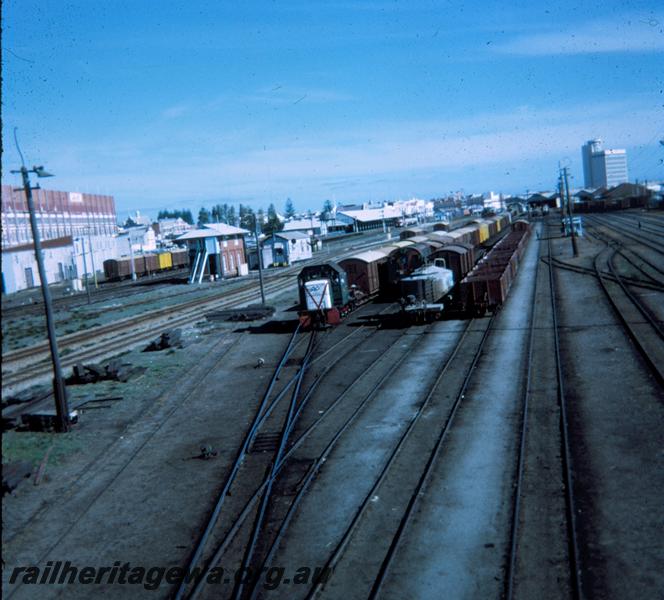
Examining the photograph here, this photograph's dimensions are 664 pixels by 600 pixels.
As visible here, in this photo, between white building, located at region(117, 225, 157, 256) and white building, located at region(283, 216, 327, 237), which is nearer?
white building, located at region(117, 225, 157, 256)

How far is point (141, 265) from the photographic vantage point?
87062 millimetres

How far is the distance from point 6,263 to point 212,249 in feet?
224

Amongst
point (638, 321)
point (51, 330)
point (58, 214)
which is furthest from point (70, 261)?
point (638, 321)

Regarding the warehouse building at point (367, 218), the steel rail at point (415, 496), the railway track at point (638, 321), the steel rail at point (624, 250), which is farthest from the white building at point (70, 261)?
the warehouse building at point (367, 218)

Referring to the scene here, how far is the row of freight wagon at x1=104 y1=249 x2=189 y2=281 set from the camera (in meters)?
84.1

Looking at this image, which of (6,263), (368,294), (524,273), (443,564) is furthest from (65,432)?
(524,273)

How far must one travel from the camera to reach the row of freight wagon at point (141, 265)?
84.1 metres

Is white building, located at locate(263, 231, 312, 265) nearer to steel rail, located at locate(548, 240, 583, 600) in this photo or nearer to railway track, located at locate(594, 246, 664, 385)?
railway track, located at locate(594, 246, 664, 385)

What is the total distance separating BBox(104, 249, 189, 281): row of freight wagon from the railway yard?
5488 cm

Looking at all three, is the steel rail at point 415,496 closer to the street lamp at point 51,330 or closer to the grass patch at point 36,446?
the grass patch at point 36,446

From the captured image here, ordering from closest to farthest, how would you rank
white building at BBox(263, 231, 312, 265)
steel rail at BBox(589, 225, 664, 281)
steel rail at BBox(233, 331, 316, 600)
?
steel rail at BBox(233, 331, 316, 600)
steel rail at BBox(589, 225, 664, 281)
white building at BBox(263, 231, 312, 265)

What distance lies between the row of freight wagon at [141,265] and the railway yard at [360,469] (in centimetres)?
5488

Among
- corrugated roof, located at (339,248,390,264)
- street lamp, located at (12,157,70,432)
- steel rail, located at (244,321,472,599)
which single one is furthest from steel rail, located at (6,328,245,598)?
corrugated roof, located at (339,248,390,264)

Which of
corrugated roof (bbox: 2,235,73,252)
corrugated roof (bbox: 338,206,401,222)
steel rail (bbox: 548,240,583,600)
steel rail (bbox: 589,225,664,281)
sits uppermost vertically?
corrugated roof (bbox: 338,206,401,222)
